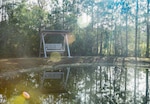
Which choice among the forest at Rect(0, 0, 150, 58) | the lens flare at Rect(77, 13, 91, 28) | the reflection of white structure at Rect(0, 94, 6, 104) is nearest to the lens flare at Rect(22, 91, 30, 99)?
the reflection of white structure at Rect(0, 94, 6, 104)

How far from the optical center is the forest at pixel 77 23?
22906 millimetres

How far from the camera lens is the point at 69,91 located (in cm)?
793

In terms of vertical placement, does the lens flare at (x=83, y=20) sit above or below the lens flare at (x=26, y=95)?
above

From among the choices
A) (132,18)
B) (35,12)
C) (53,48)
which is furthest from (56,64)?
(132,18)

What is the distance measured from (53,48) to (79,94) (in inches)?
504

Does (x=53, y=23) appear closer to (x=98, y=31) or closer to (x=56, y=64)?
(x=98, y=31)

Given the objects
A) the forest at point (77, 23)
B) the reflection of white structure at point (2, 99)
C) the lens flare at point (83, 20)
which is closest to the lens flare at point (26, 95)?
the reflection of white structure at point (2, 99)

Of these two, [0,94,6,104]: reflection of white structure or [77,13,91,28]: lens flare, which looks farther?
[77,13,91,28]: lens flare

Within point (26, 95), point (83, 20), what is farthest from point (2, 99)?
point (83, 20)

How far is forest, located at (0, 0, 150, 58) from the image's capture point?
22906 millimetres

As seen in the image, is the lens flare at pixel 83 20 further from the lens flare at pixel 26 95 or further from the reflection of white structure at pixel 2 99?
the reflection of white structure at pixel 2 99

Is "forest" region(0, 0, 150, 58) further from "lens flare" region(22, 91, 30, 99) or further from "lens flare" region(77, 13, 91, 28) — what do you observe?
"lens flare" region(22, 91, 30, 99)

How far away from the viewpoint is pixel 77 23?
90.0 feet

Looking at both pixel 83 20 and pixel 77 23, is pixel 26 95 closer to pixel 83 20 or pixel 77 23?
pixel 77 23
